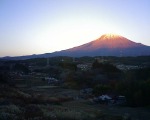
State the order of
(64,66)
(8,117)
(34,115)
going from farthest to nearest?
(64,66)
(34,115)
(8,117)

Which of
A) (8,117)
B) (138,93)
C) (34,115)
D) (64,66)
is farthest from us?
(64,66)

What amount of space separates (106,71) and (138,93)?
34054 mm

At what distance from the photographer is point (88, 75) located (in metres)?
63.8

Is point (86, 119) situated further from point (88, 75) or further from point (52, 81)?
point (52, 81)

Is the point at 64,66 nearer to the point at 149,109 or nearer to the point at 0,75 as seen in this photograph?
the point at 0,75

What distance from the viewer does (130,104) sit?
3703 cm

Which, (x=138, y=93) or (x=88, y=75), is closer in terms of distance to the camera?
(x=138, y=93)

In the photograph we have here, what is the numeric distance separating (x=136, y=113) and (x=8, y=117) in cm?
1373

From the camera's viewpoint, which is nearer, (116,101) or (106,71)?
(116,101)

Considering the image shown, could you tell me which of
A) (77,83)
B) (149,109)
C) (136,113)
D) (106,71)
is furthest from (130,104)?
(106,71)

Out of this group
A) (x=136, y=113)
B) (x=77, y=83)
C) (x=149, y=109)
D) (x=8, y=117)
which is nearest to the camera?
(x=8, y=117)

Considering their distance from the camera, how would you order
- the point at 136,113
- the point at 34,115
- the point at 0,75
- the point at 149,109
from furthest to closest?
the point at 0,75, the point at 149,109, the point at 136,113, the point at 34,115

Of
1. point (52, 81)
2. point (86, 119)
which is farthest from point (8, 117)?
point (52, 81)

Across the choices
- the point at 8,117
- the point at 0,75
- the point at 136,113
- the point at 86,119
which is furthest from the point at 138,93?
the point at 0,75
